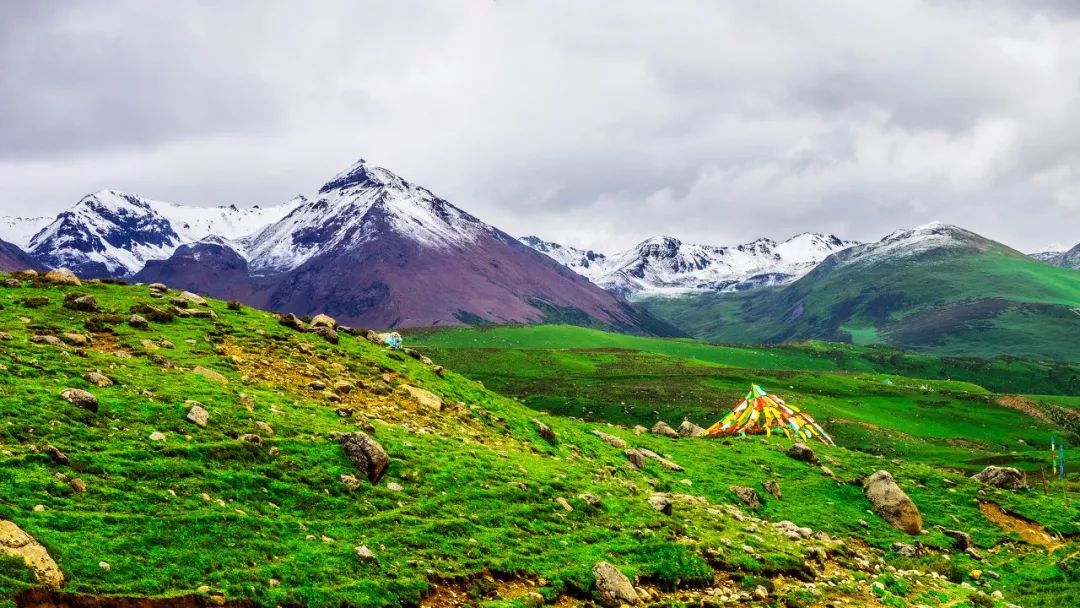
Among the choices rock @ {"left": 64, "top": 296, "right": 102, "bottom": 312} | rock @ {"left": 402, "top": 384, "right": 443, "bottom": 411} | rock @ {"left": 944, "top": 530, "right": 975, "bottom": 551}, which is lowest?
rock @ {"left": 944, "top": 530, "right": 975, "bottom": 551}

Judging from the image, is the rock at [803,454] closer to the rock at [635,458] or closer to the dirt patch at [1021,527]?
the dirt patch at [1021,527]

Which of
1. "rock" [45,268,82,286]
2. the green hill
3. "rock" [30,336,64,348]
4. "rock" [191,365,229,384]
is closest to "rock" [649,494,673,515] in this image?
the green hill

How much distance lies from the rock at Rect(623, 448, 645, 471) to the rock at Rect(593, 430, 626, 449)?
2.35 meters

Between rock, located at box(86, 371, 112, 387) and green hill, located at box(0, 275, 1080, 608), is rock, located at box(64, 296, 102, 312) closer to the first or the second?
green hill, located at box(0, 275, 1080, 608)

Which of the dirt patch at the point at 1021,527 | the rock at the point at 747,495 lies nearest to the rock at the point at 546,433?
the rock at the point at 747,495

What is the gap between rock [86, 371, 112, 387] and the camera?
2736 centimetres

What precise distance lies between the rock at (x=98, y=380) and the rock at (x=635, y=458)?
25408 mm

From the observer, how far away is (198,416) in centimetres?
2602

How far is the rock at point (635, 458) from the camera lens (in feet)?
132

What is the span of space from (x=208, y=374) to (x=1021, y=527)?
44.6 m

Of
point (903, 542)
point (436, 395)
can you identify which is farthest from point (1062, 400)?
point (436, 395)

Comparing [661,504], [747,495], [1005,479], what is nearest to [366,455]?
[661,504]

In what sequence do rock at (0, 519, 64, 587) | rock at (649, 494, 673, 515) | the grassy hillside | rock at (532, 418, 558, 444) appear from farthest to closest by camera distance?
the grassy hillside < rock at (532, 418, 558, 444) < rock at (649, 494, 673, 515) < rock at (0, 519, 64, 587)

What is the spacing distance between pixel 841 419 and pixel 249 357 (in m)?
96.5
